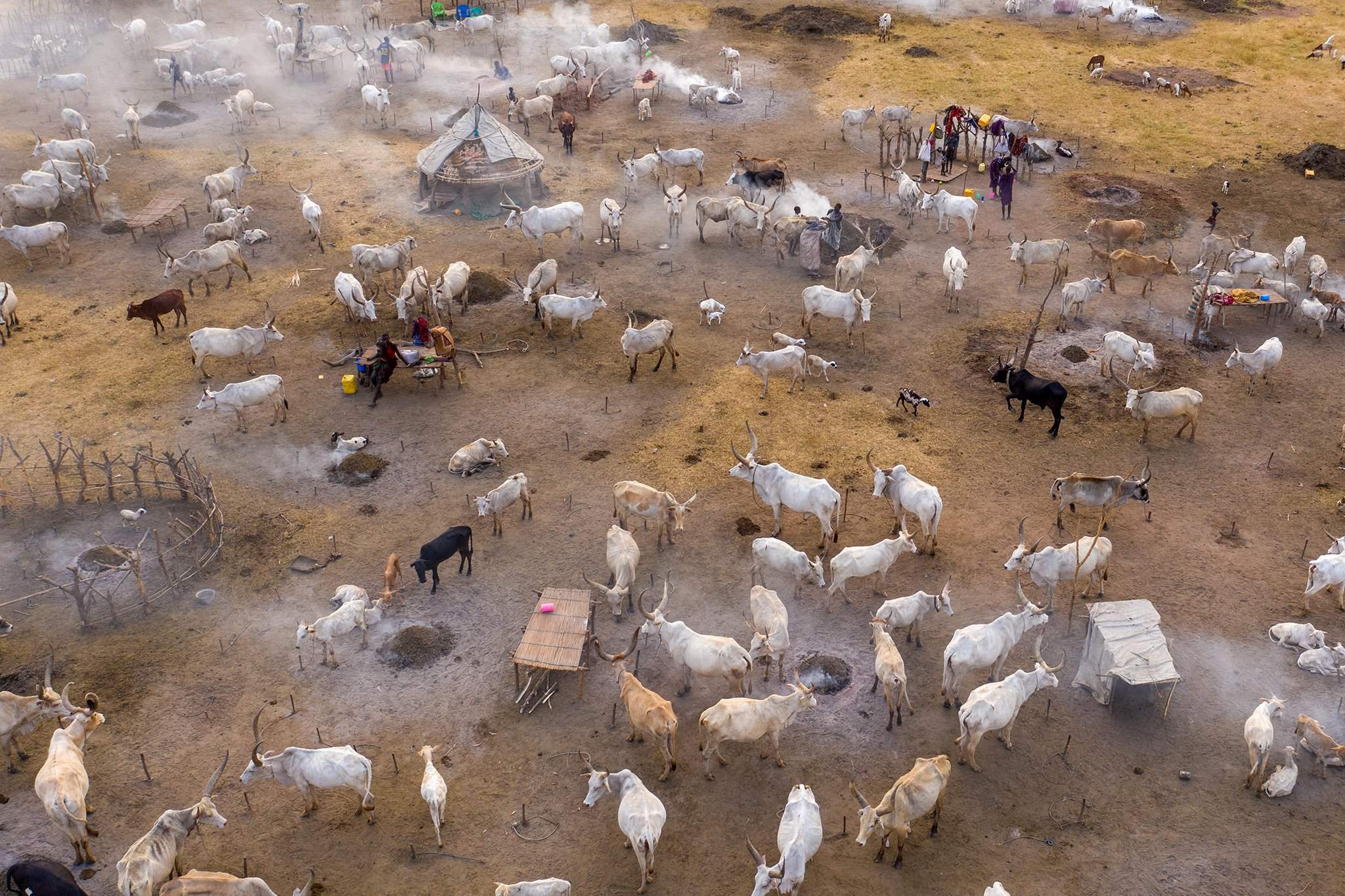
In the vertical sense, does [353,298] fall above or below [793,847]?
above

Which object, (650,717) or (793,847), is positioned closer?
(793,847)

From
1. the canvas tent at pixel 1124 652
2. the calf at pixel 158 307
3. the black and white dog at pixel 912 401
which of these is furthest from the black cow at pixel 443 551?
the calf at pixel 158 307

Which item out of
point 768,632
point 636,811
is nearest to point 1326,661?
point 768,632

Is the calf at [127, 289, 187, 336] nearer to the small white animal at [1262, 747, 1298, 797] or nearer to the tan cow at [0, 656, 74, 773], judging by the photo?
the tan cow at [0, 656, 74, 773]

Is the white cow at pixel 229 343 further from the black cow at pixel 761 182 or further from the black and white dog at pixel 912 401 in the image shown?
the black cow at pixel 761 182

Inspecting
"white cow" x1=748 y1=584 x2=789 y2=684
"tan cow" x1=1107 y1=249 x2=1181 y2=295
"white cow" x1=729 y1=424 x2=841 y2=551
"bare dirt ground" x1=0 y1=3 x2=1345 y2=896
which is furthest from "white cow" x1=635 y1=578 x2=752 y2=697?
"tan cow" x1=1107 y1=249 x2=1181 y2=295

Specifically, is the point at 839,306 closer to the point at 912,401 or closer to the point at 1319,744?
the point at 912,401

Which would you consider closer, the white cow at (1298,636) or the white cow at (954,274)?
the white cow at (1298,636)
